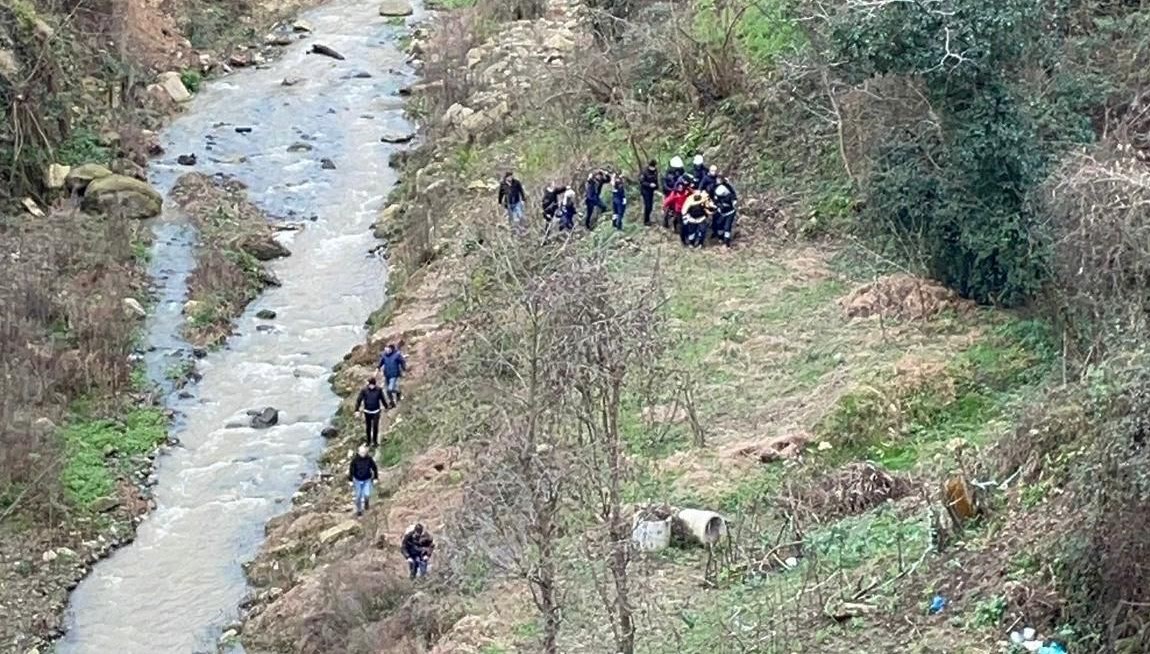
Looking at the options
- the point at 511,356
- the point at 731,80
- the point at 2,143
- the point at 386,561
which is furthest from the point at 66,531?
the point at 731,80

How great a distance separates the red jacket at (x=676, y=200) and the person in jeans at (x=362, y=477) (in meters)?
6.46

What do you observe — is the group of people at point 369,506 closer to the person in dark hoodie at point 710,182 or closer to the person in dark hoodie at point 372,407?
the person in dark hoodie at point 372,407

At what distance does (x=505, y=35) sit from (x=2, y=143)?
11.0 metres

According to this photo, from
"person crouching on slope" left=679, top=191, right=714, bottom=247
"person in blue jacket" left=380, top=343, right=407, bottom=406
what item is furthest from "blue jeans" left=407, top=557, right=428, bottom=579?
"person crouching on slope" left=679, top=191, right=714, bottom=247

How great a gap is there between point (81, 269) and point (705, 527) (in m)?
14.8

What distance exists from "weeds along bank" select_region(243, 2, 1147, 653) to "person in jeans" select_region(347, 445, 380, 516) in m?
0.37

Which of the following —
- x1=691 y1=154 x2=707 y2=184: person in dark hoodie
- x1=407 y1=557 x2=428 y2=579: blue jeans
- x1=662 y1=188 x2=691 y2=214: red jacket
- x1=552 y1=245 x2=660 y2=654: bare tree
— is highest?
x1=552 y1=245 x2=660 y2=654: bare tree

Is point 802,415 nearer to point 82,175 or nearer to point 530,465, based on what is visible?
point 530,465

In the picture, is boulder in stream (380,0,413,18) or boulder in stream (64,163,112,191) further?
boulder in stream (380,0,413,18)

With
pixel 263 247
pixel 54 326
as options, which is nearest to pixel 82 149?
pixel 263 247

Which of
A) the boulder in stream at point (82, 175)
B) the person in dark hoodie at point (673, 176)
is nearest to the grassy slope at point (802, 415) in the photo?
the person in dark hoodie at point (673, 176)

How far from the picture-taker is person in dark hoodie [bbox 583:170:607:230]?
24938 mm

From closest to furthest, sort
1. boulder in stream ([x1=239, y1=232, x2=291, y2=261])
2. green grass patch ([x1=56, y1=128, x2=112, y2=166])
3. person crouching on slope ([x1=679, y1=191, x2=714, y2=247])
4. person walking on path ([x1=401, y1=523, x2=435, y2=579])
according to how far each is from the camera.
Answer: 1. person walking on path ([x1=401, y1=523, x2=435, y2=579])
2. person crouching on slope ([x1=679, y1=191, x2=714, y2=247])
3. boulder in stream ([x1=239, y1=232, x2=291, y2=261])
4. green grass patch ([x1=56, y1=128, x2=112, y2=166])

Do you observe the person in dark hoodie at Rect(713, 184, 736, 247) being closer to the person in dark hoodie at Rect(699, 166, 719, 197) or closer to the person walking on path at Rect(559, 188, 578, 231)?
the person in dark hoodie at Rect(699, 166, 719, 197)
